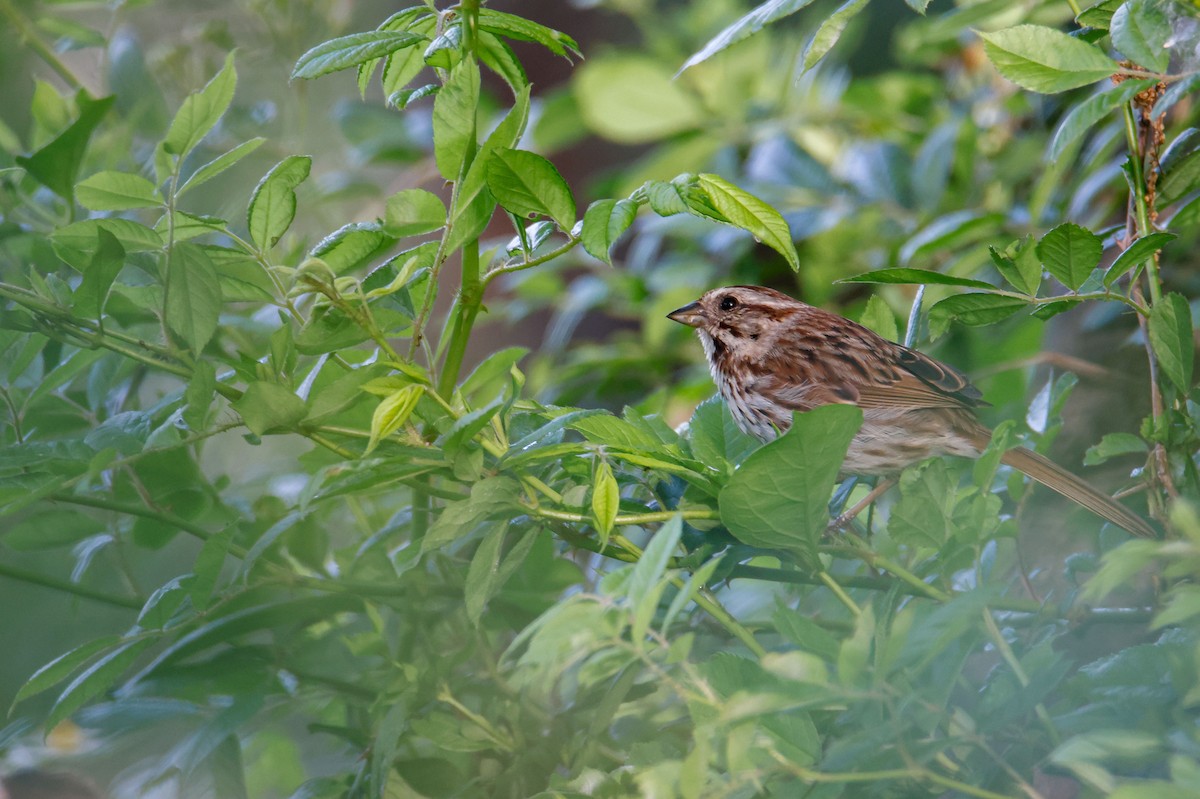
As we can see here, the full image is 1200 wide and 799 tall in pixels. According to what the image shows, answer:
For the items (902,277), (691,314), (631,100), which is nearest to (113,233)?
(902,277)

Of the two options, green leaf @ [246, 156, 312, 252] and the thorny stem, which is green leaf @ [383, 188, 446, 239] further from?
the thorny stem

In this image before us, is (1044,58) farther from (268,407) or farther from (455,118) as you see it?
(268,407)

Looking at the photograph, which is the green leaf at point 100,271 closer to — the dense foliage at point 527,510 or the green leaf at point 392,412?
the dense foliage at point 527,510

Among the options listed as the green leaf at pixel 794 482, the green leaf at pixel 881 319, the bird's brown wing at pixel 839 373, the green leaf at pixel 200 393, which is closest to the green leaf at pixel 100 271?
the green leaf at pixel 200 393

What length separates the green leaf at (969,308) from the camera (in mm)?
1118

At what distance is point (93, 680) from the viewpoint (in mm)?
1084

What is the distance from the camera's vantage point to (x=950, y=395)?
1898 millimetres

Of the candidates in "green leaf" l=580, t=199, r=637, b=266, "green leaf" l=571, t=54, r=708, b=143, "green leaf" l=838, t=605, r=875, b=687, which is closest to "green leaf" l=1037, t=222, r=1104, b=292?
"green leaf" l=580, t=199, r=637, b=266

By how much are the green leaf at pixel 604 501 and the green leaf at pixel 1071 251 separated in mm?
466

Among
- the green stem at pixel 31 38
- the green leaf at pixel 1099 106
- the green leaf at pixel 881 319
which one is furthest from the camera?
the green stem at pixel 31 38

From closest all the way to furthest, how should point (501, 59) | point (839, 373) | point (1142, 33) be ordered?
1. point (1142, 33)
2. point (501, 59)
3. point (839, 373)

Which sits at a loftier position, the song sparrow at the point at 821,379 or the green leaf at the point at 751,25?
the green leaf at the point at 751,25

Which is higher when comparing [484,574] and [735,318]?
[484,574]

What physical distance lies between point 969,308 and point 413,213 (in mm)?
567
